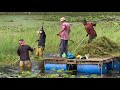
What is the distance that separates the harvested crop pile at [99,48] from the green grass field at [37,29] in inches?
17.5

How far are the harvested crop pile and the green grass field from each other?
444mm

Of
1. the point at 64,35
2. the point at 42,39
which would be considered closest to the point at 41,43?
the point at 42,39

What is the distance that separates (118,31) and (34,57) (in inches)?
105

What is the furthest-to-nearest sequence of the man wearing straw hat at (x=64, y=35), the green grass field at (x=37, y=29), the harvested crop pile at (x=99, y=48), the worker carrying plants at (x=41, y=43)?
1. the green grass field at (x=37, y=29)
2. the worker carrying plants at (x=41, y=43)
3. the man wearing straw hat at (x=64, y=35)
4. the harvested crop pile at (x=99, y=48)

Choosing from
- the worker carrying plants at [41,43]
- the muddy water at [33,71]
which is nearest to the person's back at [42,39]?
the worker carrying plants at [41,43]

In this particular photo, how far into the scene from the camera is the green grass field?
54.6 ft

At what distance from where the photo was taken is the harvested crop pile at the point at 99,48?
15.1 metres

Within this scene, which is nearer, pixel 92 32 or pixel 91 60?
pixel 91 60

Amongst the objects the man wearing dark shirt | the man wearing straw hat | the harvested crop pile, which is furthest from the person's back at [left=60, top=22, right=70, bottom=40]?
the man wearing dark shirt

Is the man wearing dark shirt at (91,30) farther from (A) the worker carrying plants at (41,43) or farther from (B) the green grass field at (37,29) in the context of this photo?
(A) the worker carrying plants at (41,43)
